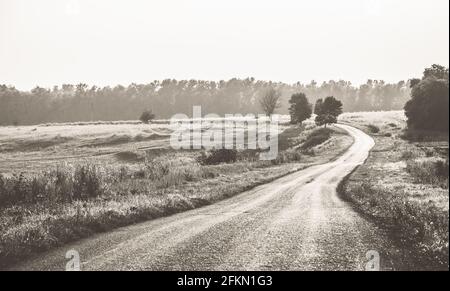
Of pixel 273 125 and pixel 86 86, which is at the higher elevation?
pixel 86 86

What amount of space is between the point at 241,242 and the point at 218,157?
3710 cm

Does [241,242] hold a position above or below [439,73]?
below

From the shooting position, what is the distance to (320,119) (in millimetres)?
86375

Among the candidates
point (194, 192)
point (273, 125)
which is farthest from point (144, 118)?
point (194, 192)

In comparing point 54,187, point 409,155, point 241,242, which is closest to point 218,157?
point 409,155

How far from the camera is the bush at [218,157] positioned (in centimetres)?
4948

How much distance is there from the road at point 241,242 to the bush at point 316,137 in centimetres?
5288

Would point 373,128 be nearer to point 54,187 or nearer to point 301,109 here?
point 301,109

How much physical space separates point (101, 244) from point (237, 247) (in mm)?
4153

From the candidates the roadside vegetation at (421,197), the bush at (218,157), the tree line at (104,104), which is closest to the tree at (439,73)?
the roadside vegetation at (421,197)

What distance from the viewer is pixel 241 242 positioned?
43.4 ft
